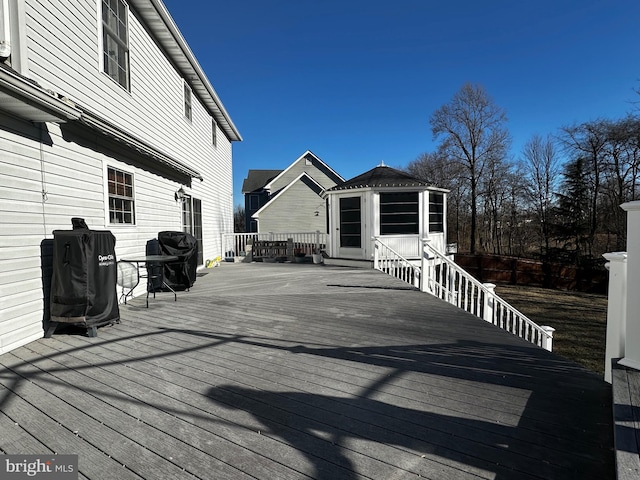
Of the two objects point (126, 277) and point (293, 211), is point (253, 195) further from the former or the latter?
point (126, 277)

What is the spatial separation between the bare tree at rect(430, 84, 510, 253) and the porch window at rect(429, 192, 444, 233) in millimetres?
12425

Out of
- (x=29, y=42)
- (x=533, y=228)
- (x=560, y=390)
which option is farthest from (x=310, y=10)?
(x=533, y=228)

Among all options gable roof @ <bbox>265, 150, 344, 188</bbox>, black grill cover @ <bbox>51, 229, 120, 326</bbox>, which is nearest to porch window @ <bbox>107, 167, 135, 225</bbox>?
black grill cover @ <bbox>51, 229, 120, 326</bbox>

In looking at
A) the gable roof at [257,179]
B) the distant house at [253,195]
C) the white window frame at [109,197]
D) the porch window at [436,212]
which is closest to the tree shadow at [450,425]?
the white window frame at [109,197]

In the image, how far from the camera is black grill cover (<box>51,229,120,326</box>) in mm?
3584

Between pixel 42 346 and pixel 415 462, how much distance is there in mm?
3758

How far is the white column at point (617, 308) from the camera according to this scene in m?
2.41

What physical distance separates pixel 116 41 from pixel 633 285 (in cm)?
765

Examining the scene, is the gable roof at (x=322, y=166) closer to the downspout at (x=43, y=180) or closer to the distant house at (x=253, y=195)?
the distant house at (x=253, y=195)

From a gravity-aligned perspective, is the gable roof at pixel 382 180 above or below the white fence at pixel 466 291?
above

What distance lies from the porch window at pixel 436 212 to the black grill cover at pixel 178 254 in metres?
7.39

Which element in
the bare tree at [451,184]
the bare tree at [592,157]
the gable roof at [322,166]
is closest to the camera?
the bare tree at [592,157]

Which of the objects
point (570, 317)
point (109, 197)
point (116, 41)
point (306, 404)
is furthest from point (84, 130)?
point (570, 317)

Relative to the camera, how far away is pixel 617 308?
247cm
